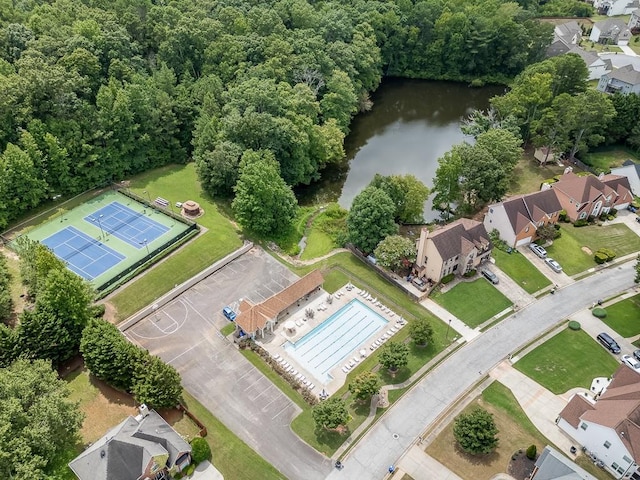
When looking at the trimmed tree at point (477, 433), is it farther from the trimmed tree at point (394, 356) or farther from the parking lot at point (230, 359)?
the parking lot at point (230, 359)

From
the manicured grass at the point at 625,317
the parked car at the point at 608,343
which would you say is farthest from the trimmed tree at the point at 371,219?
the manicured grass at the point at 625,317

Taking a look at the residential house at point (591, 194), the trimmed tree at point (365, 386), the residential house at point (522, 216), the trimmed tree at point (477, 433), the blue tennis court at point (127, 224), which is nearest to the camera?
the trimmed tree at point (477, 433)

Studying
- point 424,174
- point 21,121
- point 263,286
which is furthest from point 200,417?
point 424,174

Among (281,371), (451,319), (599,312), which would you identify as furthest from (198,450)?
(599,312)

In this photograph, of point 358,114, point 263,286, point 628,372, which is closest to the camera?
point 628,372

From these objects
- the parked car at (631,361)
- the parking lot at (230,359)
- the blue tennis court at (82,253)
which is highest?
the parked car at (631,361)

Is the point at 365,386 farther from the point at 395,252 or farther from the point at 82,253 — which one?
the point at 82,253

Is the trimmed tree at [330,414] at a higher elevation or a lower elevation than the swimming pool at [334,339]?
higher

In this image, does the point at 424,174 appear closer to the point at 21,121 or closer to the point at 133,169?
the point at 133,169
